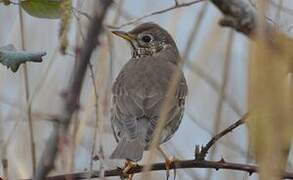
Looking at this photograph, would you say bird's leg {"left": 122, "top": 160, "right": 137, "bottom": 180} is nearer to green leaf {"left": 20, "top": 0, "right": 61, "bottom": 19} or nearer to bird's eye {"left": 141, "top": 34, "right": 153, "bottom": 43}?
green leaf {"left": 20, "top": 0, "right": 61, "bottom": 19}

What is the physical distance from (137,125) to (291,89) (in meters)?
1.82

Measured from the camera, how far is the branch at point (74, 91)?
68cm

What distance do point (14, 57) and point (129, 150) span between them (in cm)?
93

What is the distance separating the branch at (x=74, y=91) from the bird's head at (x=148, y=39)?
2.50 meters

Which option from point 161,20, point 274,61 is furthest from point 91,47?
point 161,20

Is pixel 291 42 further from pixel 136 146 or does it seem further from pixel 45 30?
pixel 45 30

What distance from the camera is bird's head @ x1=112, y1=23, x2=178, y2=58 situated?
3398 mm

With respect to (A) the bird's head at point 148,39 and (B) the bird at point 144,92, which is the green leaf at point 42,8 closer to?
(B) the bird at point 144,92

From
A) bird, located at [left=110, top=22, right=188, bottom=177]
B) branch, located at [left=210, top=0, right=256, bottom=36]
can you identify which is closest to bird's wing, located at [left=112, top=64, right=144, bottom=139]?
bird, located at [left=110, top=22, right=188, bottom=177]

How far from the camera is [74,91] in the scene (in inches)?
27.7

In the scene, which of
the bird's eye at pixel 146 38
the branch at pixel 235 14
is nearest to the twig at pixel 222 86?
the bird's eye at pixel 146 38

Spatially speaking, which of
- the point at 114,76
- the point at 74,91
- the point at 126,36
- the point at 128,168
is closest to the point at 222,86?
the point at 128,168

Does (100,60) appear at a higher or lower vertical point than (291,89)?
higher

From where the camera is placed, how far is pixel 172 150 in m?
3.46
